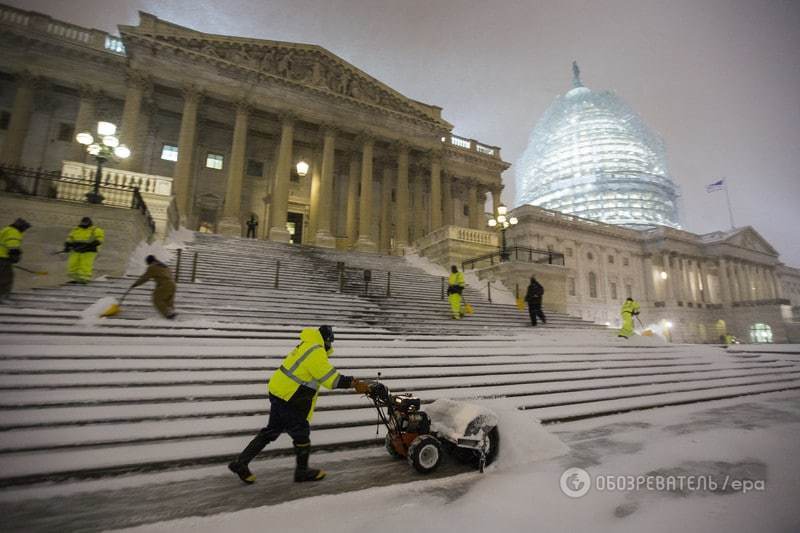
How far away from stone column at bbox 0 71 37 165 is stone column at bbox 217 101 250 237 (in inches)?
417

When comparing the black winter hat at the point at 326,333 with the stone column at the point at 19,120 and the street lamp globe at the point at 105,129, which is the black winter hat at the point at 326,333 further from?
the stone column at the point at 19,120

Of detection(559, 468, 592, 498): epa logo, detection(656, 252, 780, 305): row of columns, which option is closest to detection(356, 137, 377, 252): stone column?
detection(559, 468, 592, 498): epa logo

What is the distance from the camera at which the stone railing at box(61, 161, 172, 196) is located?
47.3 ft

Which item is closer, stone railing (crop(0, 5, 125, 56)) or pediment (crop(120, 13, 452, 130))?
stone railing (crop(0, 5, 125, 56))

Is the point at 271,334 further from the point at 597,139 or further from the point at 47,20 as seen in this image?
the point at 597,139

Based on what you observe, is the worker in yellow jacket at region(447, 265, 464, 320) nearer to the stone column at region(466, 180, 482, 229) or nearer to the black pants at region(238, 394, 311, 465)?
the black pants at region(238, 394, 311, 465)

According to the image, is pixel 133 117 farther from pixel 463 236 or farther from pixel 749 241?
pixel 749 241

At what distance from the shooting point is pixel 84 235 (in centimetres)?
880

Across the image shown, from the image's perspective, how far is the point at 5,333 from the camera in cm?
591

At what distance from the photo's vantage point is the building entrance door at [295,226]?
28.3 m

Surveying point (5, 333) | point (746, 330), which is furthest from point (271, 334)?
point (746, 330)

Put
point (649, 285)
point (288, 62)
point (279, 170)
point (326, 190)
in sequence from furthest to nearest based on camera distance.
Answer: point (649, 285)
point (326, 190)
point (288, 62)
point (279, 170)

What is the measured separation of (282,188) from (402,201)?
8.92 meters

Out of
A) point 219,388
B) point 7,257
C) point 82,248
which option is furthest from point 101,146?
point 219,388
